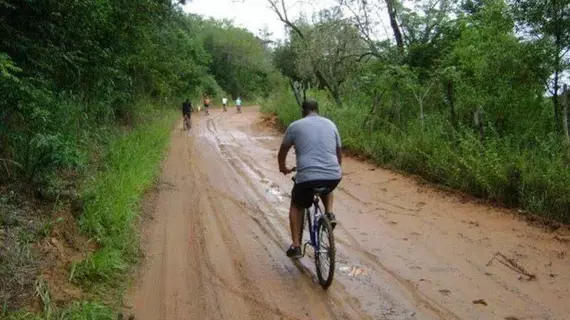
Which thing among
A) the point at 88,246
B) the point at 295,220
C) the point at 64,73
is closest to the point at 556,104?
the point at 295,220

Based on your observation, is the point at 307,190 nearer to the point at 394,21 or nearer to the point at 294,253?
the point at 294,253

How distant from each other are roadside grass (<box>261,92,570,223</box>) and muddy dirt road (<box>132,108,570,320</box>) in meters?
0.41

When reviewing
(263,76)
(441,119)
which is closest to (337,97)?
(441,119)

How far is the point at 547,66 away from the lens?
8.76m

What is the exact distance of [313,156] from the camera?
5168 mm

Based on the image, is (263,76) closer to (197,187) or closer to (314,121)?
(197,187)

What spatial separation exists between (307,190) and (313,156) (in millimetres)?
388

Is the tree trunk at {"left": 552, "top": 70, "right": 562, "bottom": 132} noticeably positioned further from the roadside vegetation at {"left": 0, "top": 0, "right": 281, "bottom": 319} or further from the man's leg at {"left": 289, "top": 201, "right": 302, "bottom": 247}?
the roadside vegetation at {"left": 0, "top": 0, "right": 281, "bottom": 319}

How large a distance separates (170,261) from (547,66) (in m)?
7.28

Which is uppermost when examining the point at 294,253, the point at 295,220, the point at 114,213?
the point at 295,220

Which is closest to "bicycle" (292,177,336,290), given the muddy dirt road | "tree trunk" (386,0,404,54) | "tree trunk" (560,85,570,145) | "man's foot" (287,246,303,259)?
the muddy dirt road

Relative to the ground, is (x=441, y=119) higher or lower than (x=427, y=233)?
higher

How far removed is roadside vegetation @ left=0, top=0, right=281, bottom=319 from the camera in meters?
4.43

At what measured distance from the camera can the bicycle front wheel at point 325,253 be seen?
4.87 m
